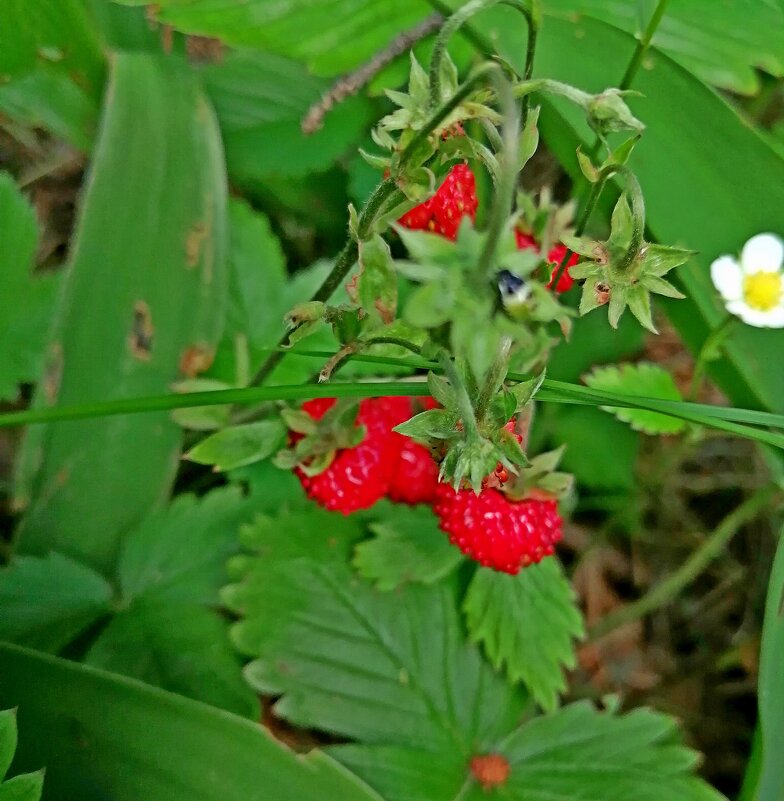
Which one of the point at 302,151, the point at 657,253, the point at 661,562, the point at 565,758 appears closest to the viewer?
the point at 657,253

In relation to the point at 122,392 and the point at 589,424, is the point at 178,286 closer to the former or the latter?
the point at 122,392

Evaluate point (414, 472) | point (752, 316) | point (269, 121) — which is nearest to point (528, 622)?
point (414, 472)

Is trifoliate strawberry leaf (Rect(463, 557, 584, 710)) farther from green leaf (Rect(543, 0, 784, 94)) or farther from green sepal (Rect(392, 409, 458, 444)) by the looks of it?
green leaf (Rect(543, 0, 784, 94))

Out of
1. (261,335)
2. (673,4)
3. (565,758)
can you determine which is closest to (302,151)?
(261,335)

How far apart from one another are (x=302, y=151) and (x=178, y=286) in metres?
0.36

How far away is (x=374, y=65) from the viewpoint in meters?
1.09

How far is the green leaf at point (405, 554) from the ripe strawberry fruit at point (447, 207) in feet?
1.49

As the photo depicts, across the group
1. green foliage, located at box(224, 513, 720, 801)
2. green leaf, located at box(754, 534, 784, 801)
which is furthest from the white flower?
green foliage, located at box(224, 513, 720, 801)

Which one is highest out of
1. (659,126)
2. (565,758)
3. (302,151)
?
(659,126)

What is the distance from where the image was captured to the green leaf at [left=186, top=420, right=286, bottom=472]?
84 centimetres

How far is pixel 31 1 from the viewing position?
0.99 m

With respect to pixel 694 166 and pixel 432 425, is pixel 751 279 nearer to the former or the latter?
pixel 694 166

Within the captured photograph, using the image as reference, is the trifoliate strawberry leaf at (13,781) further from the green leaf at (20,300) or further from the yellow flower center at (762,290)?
the yellow flower center at (762,290)

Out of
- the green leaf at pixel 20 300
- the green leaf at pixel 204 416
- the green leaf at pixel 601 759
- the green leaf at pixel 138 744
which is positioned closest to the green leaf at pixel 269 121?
the green leaf at pixel 20 300
